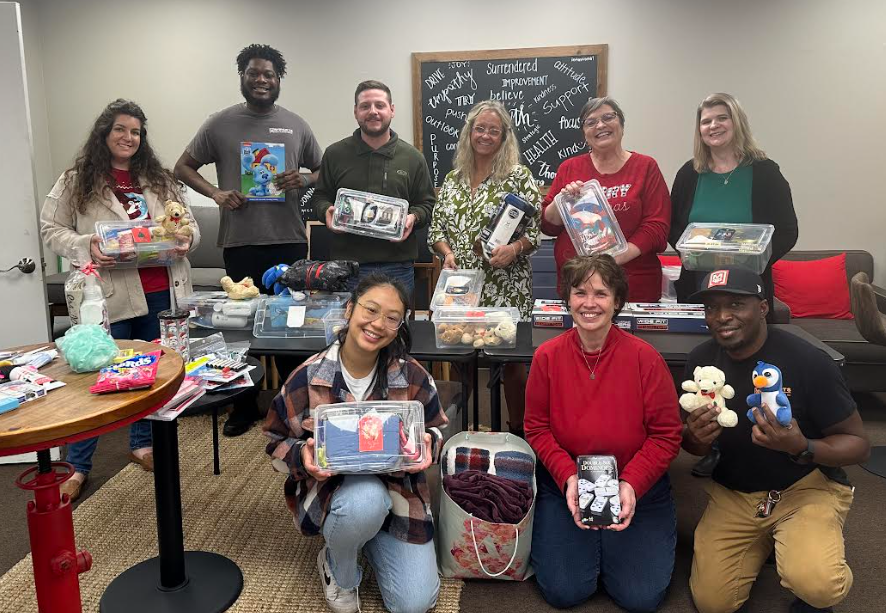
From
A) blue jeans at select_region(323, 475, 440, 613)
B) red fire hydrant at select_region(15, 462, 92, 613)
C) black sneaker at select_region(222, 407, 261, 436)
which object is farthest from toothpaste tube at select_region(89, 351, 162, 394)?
black sneaker at select_region(222, 407, 261, 436)

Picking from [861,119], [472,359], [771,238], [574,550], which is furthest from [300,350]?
[861,119]

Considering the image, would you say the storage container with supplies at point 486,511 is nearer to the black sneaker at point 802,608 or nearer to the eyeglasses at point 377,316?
the eyeglasses at point 377,316

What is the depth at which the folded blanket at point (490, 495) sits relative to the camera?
88.7 inches

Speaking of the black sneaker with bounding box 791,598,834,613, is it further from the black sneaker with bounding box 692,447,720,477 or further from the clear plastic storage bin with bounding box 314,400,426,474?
the clear plastic storage bin with bounding box 314,400,426,474

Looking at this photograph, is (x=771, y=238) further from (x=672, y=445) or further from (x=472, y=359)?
(x=472, y=359)

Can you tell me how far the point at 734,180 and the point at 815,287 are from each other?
7.19 ft

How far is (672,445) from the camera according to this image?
7.18 ft

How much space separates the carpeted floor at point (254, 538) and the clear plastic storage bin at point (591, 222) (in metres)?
1.14

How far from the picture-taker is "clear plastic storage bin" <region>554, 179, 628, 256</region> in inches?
113

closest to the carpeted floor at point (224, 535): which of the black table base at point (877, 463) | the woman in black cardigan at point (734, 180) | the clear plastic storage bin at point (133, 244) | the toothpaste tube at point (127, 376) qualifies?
the toothpaste tube at point (127, 376)

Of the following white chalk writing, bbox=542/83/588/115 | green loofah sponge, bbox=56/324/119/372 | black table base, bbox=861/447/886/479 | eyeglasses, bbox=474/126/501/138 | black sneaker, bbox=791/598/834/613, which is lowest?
black table base, bbox=861/447/886/479

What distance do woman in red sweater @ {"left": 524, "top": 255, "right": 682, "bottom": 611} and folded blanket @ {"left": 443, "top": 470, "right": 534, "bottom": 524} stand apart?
0.12 meters

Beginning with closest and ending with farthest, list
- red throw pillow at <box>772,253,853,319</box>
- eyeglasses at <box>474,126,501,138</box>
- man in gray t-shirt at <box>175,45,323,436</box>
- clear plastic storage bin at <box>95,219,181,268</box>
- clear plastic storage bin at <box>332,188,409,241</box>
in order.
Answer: clear plastic storage bin at <box>95,219,181,268</box>
eyeglasses at <box>474,126,501,138</box>
clear plastic storage bin at <box>332,188,409,241</box>
man in gray t-shirt at <box>175,45,323,436</box>
red throw pillow at <box>772,253,853,319</box>

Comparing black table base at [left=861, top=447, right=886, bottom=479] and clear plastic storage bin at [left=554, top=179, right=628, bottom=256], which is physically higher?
clear plastic storage bin at [left=554, top=179, right=628, bottom=256]
